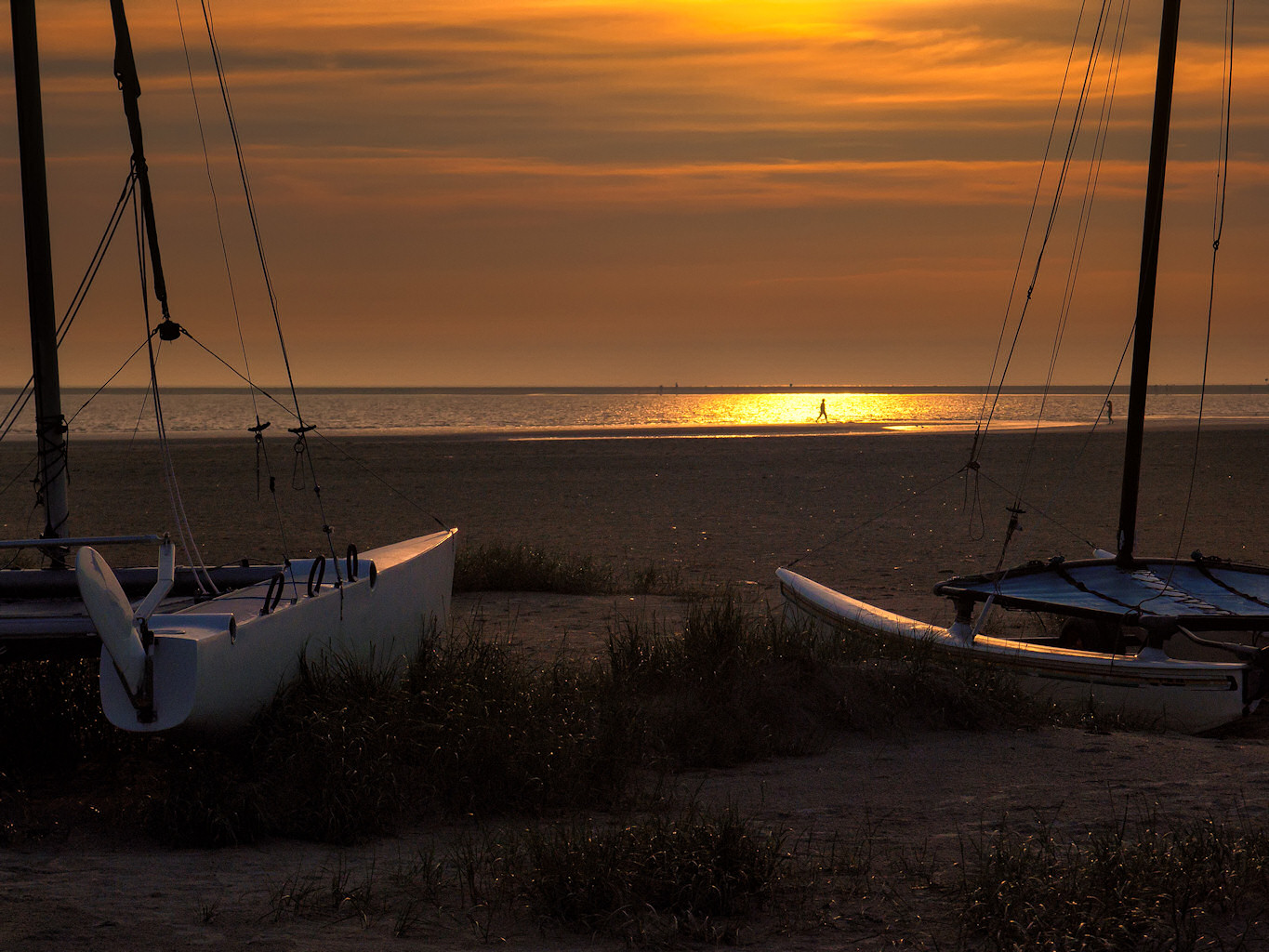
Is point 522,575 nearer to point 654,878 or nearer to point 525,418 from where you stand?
point 654,878

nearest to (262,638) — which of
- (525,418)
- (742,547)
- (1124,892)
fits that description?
(1124,892)

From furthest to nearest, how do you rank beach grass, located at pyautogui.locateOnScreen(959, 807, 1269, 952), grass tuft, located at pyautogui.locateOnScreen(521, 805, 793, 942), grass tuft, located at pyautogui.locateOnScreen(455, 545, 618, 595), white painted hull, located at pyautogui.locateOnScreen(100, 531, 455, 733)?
1. grass tuft, located at pyautogui.locateOnScreen(455, 545, 618, 595)
2. white painted hull, located at pyautogui.locateOnScreen(100, 531, 455, 733)
3. grass tuft, located at pyautogui.locateOnScreen(521, 805, 793, 942)
4. beach grass, located at pyautogui.locateOnScreen(959, 807, 1269, 952)

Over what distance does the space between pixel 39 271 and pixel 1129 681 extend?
7263mm

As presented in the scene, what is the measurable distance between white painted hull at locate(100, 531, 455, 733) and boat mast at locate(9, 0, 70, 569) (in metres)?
1.51

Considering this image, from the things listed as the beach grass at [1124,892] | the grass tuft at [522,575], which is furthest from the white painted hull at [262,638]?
the grass tuft at [522,575]

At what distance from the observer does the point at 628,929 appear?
13.1 feet

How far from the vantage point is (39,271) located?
7449 millimetres

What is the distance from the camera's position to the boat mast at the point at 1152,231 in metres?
10.7

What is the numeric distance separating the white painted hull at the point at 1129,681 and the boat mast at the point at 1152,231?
3.29 m

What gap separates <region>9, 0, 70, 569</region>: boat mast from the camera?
288 inches

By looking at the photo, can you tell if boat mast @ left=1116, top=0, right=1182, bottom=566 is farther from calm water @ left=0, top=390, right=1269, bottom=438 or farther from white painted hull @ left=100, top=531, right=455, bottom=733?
calm water @ left=0, top=390, right=1269, bottom=438

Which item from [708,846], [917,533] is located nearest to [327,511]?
[917,533]

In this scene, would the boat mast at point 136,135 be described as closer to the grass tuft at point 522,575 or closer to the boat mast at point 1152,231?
the grass tuft at point 522,575

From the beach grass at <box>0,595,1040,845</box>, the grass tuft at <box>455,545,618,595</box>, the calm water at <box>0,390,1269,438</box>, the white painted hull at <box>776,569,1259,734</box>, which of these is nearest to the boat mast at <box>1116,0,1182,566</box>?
the white painted hull at <box>776,569,1259,734</box>
